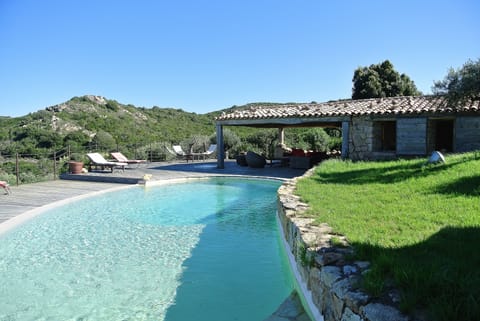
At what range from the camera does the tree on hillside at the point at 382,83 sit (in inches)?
1225

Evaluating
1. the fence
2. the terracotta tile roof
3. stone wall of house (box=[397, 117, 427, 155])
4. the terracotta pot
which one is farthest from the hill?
stone wall of house (box=[397, 117, 427, 155])

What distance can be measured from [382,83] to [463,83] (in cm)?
2323

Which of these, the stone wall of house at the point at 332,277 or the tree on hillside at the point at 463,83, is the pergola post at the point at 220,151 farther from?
the stone wall of house at the point at 332,277

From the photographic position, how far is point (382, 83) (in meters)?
31.7

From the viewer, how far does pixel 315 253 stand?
11.0 feet

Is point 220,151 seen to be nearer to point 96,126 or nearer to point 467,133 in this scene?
point 467,133

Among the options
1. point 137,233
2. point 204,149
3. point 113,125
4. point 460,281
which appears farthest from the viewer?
point 113,125

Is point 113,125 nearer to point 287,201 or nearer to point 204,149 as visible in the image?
point 204,149

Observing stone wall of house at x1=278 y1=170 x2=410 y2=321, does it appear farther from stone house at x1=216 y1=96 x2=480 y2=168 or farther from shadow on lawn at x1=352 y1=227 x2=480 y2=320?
stone house at x1=216 y1=96 x2=480 y2=168

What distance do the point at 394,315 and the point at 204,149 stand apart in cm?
2262

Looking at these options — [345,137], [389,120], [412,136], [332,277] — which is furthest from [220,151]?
[332,277]

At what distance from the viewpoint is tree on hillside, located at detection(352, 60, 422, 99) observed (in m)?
31.1

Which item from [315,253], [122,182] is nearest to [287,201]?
[315,253]

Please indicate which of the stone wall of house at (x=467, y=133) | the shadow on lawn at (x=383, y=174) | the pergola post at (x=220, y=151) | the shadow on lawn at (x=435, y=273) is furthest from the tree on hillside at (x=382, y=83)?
the shadow on lawn at (x=435, y=273)
